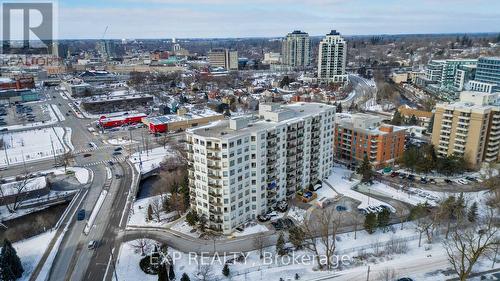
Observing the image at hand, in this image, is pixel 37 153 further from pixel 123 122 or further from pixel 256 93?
pixel 256 93

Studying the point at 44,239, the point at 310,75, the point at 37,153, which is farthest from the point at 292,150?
the point at 310,75

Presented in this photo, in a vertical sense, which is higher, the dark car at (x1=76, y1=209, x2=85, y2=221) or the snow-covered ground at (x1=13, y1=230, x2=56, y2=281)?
the dark car at (x1=76, y1=209, x2=85, y2=221)

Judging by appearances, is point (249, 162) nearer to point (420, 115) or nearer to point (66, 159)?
point (66, 159)

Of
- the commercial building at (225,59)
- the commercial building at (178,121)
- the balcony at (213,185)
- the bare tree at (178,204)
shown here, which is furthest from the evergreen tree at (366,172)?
the commercial building at (225,59)

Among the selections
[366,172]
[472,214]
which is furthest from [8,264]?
[472,214]

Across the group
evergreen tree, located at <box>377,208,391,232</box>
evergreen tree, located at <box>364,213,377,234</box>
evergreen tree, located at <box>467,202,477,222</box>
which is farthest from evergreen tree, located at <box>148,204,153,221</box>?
evergreen tree, located at <box>467,202,477,222</box>

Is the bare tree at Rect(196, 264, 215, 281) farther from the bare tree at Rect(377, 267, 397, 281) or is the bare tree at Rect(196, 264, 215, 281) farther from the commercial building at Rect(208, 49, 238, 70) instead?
the commercial building at Rect(208, 49, 238, 70)

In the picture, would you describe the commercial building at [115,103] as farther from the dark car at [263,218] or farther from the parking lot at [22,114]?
the dark car at [263,218]
